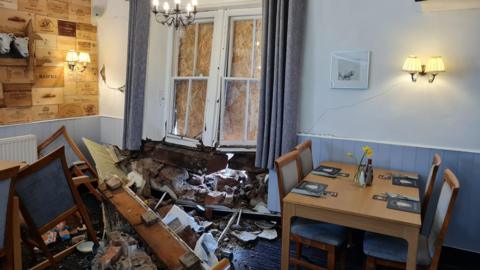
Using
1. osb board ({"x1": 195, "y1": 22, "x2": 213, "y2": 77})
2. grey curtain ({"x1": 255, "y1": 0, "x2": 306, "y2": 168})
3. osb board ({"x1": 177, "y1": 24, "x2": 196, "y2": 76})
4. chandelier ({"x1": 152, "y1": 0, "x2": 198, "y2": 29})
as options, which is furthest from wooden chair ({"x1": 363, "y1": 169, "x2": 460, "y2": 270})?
osb board ({"x1": 177, "y1": 24, "x2": 196, "y2": 76})

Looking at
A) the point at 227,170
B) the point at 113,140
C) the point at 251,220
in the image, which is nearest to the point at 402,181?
the point at 251,220

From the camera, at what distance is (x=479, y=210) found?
2.71m

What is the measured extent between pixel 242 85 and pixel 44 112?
2.29 metres

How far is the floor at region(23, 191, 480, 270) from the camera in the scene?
2.68m

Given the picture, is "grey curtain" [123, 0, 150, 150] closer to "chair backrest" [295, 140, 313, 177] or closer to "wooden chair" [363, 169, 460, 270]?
"chair backrest" [295, 140, 313, 177]

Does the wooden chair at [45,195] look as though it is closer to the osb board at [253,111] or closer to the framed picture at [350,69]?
the osb board at [253,111]

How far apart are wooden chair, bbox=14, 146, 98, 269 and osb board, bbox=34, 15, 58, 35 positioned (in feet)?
6.84

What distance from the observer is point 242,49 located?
3764mm

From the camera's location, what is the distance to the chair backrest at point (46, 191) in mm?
2301

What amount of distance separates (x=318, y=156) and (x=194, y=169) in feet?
4.43

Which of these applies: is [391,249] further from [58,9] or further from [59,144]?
[58,9]

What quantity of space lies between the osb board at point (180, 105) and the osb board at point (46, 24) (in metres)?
1.50

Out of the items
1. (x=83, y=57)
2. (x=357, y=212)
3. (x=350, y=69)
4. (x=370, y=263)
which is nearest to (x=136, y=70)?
(x=83, y=57)

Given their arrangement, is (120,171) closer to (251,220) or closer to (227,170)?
(227,170)
